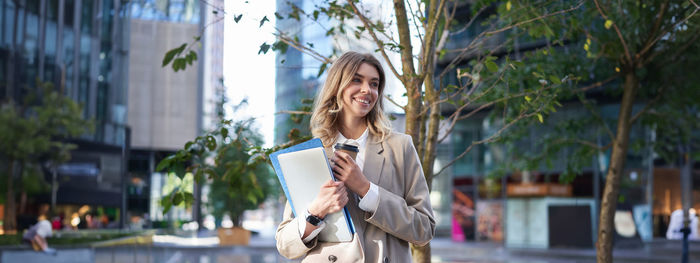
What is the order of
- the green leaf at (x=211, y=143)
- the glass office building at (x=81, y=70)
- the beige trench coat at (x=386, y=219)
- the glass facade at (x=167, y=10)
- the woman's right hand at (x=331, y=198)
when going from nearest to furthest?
the woman's right hand at (x=331, y=198) → the beige trench coat at (x=386, y=219) → the green leaf at (x=211, y=143) → the glass office building at (x=81, y=70) → the glass facade at (x=167, y=10)

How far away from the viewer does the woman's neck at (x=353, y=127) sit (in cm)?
261

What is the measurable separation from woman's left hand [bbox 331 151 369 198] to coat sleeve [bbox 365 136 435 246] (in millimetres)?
88

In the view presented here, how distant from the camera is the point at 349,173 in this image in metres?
2.26

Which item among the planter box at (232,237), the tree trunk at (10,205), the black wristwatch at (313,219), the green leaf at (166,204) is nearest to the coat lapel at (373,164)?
the black wristwatch at (313,219)

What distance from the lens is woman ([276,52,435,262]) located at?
90.0 inches

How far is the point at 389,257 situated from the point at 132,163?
26.8 metres

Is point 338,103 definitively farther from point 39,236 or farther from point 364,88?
point 39,236

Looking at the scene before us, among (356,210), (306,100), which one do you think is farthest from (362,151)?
(306,100)

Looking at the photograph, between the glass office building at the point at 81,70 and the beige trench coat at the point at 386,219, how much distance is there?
46.6 feet

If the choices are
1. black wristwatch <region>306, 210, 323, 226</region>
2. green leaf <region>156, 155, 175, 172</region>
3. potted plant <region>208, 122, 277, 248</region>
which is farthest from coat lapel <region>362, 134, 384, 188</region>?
green leaf <region>156, 155, 175, 172</region>

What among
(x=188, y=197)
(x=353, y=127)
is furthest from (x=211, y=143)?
(x=353, y=127)

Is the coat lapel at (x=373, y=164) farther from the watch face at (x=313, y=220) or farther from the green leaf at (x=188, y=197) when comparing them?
the green leaf at (x=188, y=197)

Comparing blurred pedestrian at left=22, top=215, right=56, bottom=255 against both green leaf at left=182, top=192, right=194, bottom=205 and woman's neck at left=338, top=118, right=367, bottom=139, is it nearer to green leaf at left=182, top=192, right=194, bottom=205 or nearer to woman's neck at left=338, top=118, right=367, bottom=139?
green leaf at left=182, top=192, right=194, bottom=205

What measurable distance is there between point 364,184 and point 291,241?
37 cm
